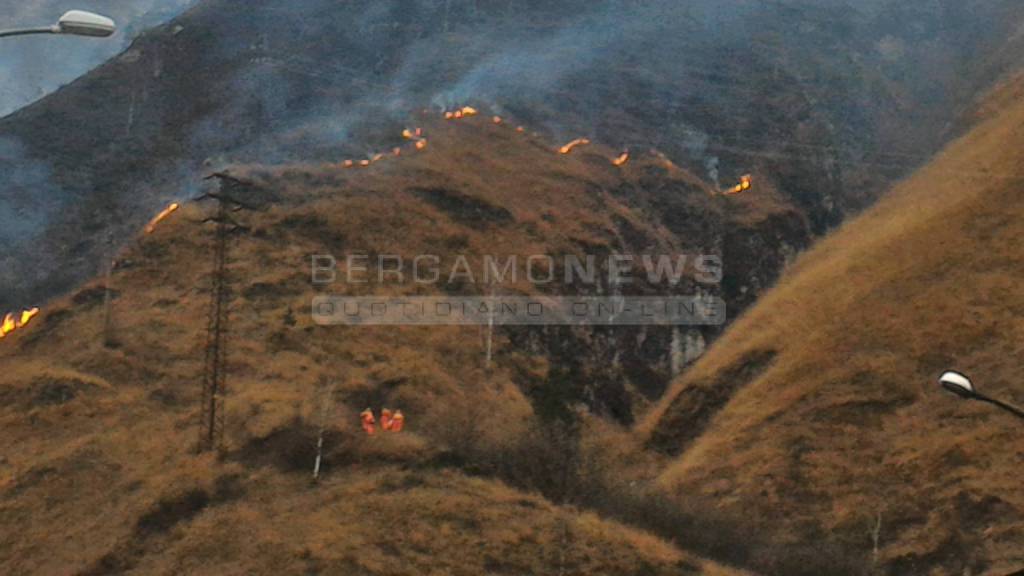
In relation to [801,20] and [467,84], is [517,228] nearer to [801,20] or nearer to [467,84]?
[467,84]

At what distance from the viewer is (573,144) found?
56938mm

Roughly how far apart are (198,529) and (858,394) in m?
24.1

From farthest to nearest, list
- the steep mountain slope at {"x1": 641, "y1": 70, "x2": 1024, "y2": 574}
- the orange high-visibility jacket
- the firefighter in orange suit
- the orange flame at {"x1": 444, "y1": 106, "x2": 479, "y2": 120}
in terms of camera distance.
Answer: the orange flame at {"x1": 444, "y1": 106, "x2": 479, "y2": 120}, the orange high-visibility jacket, the firefighter in orange suit, the steep mountain slope at {"x1": 641, "y1": 70, "x2": 1024, "y2": 574}

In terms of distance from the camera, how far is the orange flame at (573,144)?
56156mm

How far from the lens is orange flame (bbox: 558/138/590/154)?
5616 centimetres

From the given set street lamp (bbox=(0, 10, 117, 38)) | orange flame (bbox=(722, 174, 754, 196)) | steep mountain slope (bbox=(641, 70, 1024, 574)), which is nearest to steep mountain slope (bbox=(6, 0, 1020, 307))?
orange flame (bbox=(722, 174, 754, 196))

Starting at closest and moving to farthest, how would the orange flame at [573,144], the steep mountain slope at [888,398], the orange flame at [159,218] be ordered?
the steep mountain slope at [888,398] < the orange flame at [159,218] < the orange flame at [573,144]

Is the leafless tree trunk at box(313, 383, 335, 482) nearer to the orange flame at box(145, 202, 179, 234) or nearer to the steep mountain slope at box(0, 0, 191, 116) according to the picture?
the orange flame at box(145, 202, 179, 234)

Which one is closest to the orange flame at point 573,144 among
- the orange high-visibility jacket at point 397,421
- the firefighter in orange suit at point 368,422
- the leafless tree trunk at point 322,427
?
the orange high-visibility jacket at point 397,421

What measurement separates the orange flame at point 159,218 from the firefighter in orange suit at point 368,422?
1620 cm

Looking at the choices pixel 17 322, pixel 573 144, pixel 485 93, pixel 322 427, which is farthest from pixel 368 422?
pixel 485 93

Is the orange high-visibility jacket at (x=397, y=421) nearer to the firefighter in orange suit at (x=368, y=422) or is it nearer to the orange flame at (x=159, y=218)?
the firefighter in orange suit at (x=368, y=422)

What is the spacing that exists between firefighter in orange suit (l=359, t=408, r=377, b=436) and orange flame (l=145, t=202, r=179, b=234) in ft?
53.2

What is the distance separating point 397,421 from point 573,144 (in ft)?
80.3
